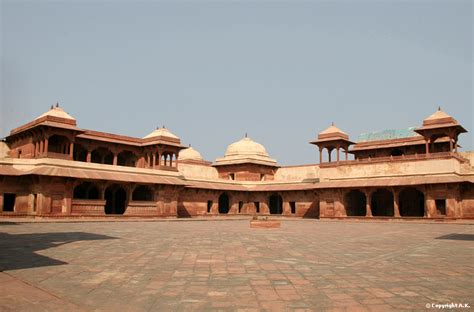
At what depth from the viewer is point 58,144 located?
3212 centimetres

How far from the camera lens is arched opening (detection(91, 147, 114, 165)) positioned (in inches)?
1391

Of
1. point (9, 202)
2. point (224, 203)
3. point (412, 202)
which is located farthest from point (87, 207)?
point (412, 202)

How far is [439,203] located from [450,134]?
18.3ft

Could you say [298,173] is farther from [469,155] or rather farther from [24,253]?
[24,253]

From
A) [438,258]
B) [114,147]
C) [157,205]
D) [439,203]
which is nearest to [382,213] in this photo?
[439,203]

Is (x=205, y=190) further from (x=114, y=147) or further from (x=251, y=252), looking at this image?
(x=251, y=252)

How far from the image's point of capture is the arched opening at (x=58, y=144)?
3158 cm

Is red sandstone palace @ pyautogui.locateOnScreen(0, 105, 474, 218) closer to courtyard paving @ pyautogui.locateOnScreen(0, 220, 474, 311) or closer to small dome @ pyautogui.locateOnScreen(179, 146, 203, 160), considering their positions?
small dome @ pyautogui.locateOnScreen(179, 146, 203, 160)

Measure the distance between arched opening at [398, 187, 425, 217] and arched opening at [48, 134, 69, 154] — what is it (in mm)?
26327

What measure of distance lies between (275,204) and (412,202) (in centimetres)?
1449

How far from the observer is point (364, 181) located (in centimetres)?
3144

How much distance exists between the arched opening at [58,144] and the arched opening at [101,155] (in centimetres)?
337

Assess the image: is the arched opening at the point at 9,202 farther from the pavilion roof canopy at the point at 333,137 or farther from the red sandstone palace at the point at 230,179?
the pavilion roof canopy at the point at 333,137

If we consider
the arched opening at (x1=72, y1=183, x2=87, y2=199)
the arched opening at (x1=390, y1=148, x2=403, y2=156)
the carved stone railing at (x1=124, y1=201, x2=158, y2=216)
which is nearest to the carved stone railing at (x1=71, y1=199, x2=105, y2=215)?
the carved stone railing at (x1=124, y1=201, x2=158, y2=216)
